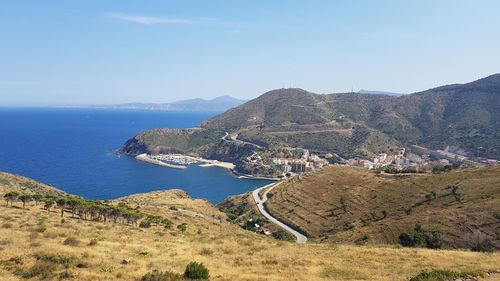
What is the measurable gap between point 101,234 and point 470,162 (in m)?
193

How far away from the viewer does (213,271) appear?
62.7ft

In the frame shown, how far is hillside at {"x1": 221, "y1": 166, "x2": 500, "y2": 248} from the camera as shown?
2168 inches

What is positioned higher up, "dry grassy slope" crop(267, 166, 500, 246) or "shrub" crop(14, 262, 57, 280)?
"shrub" crop(14, 262, 57, 280)

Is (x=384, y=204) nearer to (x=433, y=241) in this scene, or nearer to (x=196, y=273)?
(x=433, y=241)

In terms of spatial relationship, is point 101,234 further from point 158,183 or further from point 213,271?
point 158,183

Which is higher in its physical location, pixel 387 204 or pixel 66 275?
pixel 66 275

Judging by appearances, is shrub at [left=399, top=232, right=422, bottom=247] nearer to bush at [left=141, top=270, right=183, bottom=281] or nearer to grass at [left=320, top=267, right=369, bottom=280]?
grass at [left=320, top=267, right=369, bottom=280]

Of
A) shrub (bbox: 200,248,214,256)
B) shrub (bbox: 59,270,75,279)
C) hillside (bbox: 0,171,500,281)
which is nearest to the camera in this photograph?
shrub (bbox: 59,270,75,279)

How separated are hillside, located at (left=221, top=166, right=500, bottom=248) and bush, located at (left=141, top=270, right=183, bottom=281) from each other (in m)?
41.5

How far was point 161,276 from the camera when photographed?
55.4 feet

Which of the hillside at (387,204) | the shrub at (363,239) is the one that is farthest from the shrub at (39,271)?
the hillside at (387,204)

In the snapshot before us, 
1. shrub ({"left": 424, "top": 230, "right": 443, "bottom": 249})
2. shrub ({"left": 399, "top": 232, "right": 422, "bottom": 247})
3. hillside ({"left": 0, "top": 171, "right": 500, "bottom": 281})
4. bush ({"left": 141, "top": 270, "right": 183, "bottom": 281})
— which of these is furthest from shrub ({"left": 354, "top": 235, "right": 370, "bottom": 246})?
bush ({"left": 141, "top": 270, "right": 183, "bottom": 281})

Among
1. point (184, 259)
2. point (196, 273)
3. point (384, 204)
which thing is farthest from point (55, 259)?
point (384, 204)

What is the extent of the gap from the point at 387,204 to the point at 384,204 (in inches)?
24.9
